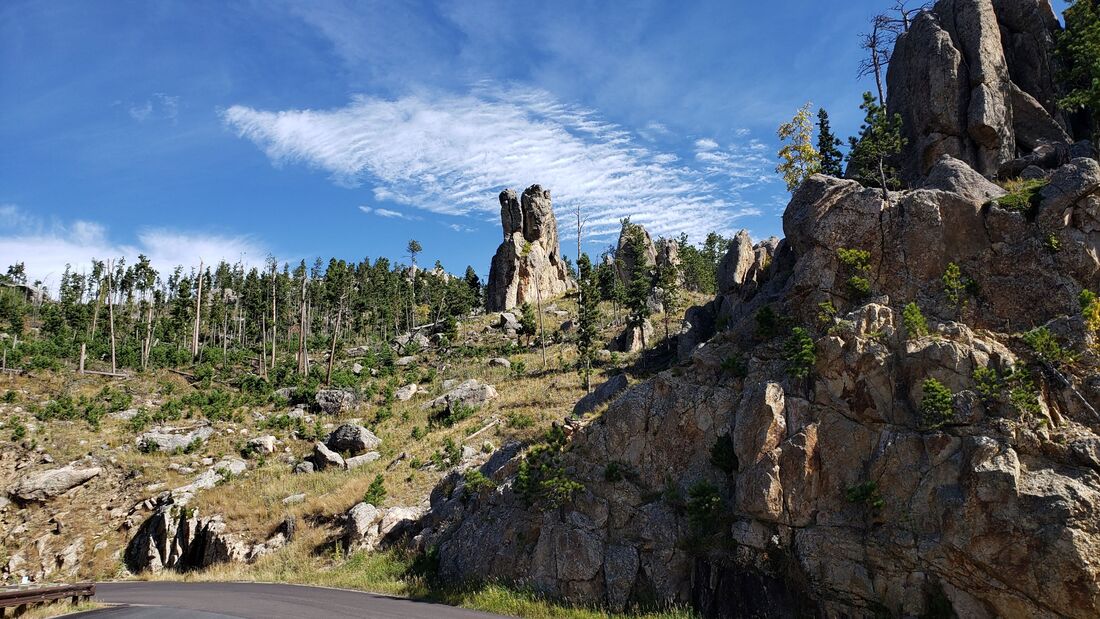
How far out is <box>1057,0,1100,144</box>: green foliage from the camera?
2164 cm

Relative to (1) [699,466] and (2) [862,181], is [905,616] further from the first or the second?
(2) [862,181]

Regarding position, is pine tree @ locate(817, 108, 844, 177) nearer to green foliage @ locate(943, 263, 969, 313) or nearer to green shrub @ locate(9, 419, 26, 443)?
green foliage @ locate(943, 263, 969, 313)

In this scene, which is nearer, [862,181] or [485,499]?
[485,499]

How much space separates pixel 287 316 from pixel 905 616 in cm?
9416

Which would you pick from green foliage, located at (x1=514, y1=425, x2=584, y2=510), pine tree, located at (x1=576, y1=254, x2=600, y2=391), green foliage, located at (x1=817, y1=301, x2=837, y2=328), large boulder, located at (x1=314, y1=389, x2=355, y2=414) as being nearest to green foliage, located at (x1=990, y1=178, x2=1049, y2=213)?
green foliage, located at (x1=817, y1=301, x2=837, y2=328)

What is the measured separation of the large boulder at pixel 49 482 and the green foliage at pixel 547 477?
98.0ft

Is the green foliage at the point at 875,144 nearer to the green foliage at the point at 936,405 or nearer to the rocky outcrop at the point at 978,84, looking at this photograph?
the rocky outcrop at the point at 978,84

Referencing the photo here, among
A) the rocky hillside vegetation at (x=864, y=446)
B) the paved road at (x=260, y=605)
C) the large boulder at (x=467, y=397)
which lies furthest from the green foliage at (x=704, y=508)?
the large boulder at (x=467, y=397)

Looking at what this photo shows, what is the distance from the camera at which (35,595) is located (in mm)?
13703

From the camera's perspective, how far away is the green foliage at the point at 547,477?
16.6 metres

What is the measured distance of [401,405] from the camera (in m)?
48.3

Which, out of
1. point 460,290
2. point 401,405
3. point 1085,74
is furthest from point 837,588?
point 460,290

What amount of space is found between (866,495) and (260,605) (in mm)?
15857

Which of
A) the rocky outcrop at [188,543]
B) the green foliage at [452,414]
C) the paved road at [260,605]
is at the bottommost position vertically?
the rocky outcrop at [188,543]
